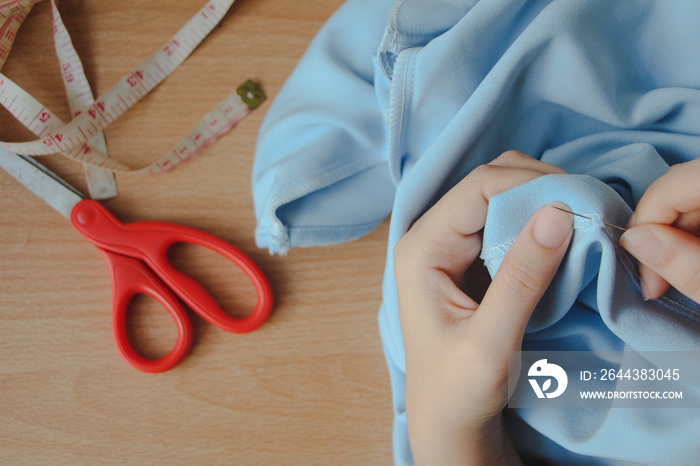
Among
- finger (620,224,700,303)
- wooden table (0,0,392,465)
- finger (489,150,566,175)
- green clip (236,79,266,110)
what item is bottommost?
wooden table (0,0,392,465)

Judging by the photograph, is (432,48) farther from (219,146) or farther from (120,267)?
(120,267)

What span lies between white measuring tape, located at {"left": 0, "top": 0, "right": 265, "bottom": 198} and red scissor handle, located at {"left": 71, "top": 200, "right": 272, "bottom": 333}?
0.05 meters

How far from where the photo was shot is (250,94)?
0.75 metres

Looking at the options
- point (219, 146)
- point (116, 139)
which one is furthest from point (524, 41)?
point (116, 139)

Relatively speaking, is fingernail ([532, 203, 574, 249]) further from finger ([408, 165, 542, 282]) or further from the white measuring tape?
the white measuring tape

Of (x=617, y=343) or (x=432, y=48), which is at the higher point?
(x=432, y=48)

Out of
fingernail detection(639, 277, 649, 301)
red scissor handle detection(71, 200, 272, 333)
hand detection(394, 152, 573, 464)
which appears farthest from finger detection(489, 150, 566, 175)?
red scissor handle detection(71, 200, 272, 333)

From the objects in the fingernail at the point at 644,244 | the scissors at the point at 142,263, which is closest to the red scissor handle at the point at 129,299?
the scissors at the point at 142,263

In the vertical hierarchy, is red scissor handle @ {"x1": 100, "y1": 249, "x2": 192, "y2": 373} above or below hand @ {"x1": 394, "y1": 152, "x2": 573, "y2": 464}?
below

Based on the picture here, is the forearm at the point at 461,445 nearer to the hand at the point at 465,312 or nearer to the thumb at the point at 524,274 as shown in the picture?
the hand at the point at 465,312

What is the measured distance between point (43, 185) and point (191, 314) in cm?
27

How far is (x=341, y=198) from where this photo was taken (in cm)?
68

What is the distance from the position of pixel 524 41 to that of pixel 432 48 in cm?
9

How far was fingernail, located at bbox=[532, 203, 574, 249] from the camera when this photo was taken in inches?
16.5
